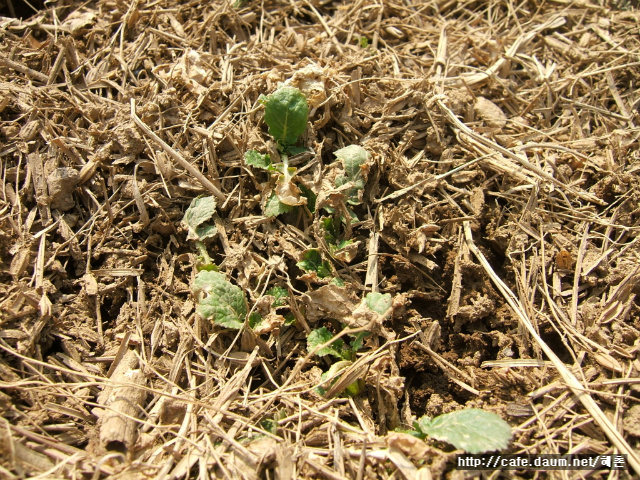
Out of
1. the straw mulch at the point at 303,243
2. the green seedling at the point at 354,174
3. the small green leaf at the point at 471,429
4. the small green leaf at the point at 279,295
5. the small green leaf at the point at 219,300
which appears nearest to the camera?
the small green leaf at the point at 471,429

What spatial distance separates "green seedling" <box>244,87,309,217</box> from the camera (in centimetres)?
180

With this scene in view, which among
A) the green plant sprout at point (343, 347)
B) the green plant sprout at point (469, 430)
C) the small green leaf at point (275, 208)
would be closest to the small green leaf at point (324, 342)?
the green plant sprout at point (343, 347)

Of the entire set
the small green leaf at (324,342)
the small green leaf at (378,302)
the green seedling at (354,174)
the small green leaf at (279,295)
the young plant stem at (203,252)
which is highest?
the green seedling at (354,174)

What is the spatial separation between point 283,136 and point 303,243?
0.47 metres

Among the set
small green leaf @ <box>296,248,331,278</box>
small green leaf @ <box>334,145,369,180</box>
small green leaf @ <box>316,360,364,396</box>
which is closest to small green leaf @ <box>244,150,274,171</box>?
small green leaf @ <box>334,145,369,180</box>

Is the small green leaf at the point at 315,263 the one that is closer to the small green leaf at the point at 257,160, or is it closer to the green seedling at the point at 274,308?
the green seedling at the point at 274,308

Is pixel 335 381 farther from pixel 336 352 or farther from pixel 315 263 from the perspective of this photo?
pixel 315 263

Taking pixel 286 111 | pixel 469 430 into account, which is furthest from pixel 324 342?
pixel 286 111

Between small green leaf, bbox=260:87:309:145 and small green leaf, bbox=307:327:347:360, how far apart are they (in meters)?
0.82

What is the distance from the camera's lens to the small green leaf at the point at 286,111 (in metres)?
1.84

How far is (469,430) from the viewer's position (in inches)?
54.9

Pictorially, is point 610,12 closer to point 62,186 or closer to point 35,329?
point 62,186

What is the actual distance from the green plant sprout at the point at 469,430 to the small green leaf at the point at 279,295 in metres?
0.62

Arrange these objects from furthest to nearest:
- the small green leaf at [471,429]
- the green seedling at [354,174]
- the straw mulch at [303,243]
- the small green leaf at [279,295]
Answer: the green seedling at [354,174] < the small green leaf at [279,295] < the straw mulch at [303,243] < the small green leaf at [471,429]
